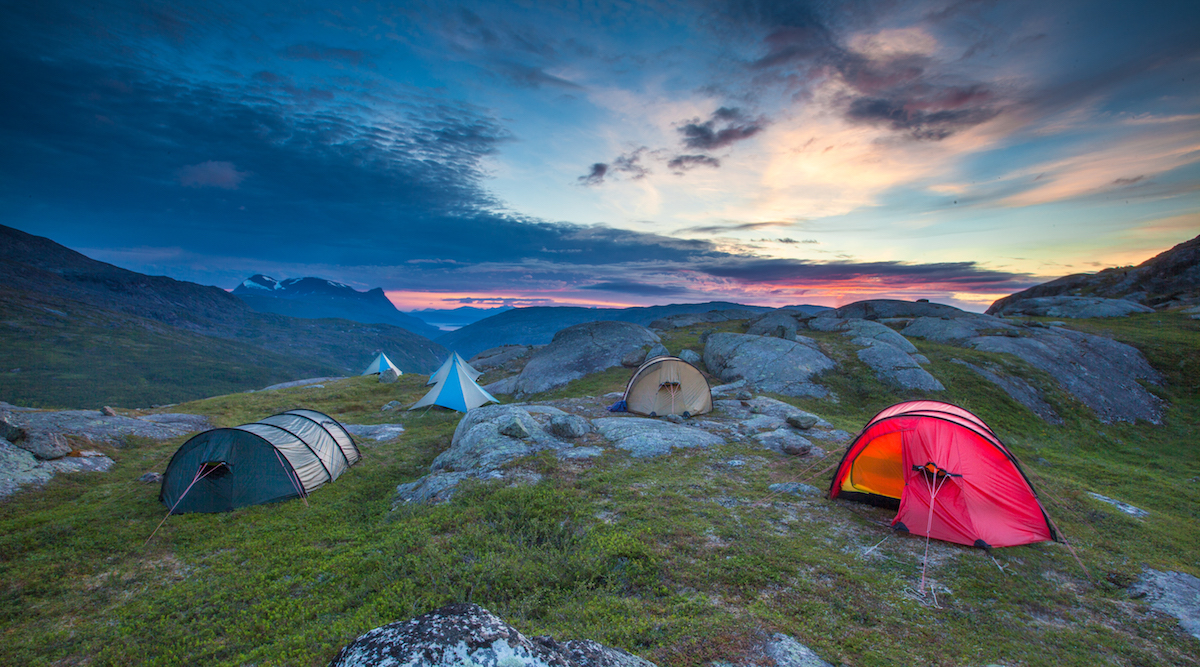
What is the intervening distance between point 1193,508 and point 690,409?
17847 millimetres

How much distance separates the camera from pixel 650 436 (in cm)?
1852

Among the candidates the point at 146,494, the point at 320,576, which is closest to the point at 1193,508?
the point at 320,576

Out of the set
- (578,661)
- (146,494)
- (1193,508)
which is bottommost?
(1193,508)

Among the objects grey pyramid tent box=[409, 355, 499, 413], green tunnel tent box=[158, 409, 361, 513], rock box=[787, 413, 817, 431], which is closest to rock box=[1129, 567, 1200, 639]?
rock box=[787, 413, 817, 431]

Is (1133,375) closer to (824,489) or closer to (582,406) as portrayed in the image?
(824,489)

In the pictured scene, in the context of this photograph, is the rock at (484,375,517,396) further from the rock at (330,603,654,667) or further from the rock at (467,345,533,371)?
the rock at (330,603,654,667)

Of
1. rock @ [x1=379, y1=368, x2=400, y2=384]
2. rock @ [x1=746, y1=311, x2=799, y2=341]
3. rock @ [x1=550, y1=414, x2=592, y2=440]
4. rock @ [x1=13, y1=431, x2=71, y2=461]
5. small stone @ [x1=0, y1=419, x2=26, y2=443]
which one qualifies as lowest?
rock @ [x1=379, y1=368, x2=400, y2=384]

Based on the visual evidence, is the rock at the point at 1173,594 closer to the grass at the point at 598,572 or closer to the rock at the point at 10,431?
the grass at the point at 598,572

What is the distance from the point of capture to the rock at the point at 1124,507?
1297 centimetres

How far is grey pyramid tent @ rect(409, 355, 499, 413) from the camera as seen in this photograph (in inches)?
1286

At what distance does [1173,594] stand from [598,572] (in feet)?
38.4

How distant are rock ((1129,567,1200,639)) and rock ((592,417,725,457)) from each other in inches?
453

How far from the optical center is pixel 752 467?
16062 mm

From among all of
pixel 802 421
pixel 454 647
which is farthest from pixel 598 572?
pixel 802 421
